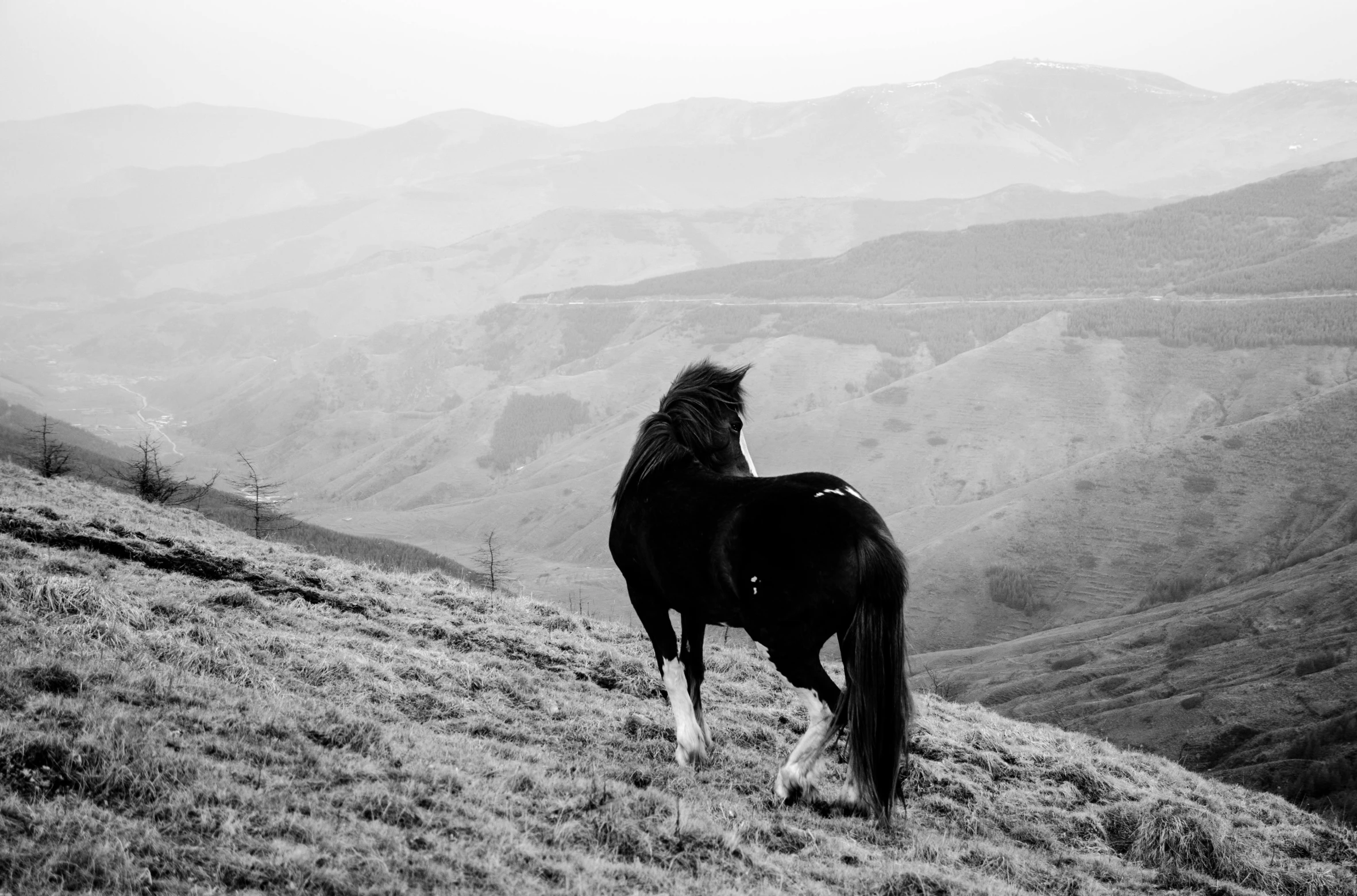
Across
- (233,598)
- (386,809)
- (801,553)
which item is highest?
(801,553)

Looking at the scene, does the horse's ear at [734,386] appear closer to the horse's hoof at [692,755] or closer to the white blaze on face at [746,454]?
the white blaze on face at [746,454]

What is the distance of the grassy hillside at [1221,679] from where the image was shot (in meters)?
17.3

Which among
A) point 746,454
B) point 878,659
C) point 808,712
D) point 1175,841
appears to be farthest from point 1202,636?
point 878,659

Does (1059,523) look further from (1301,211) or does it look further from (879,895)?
(1301,211)

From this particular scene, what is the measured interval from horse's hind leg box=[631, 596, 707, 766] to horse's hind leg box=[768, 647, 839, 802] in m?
0.88

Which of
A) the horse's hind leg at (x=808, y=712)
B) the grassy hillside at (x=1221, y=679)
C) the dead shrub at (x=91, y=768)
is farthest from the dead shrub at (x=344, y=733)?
the grassy hillside at (x=1221, y=679)

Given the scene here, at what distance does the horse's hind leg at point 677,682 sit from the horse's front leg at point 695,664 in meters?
0.02

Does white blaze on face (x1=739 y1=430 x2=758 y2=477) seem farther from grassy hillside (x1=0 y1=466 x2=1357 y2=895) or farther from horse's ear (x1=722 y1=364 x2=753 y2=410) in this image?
grassy hillside (x1=0 y1=466 x2=1357 y2=895)

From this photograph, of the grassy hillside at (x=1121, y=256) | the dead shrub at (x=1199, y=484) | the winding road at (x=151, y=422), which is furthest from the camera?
the winding road at (x=151, y=422)

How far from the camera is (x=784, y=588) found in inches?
263

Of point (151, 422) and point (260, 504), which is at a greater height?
point (260, 504)

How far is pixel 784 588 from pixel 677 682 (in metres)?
1.76

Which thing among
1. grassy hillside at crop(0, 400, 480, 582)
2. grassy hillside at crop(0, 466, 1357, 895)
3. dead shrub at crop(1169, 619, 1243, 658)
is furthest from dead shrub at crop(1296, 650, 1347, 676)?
grassy hillside at crop(0, 400, 480, 582)

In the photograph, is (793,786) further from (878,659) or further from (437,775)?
(437,775)
